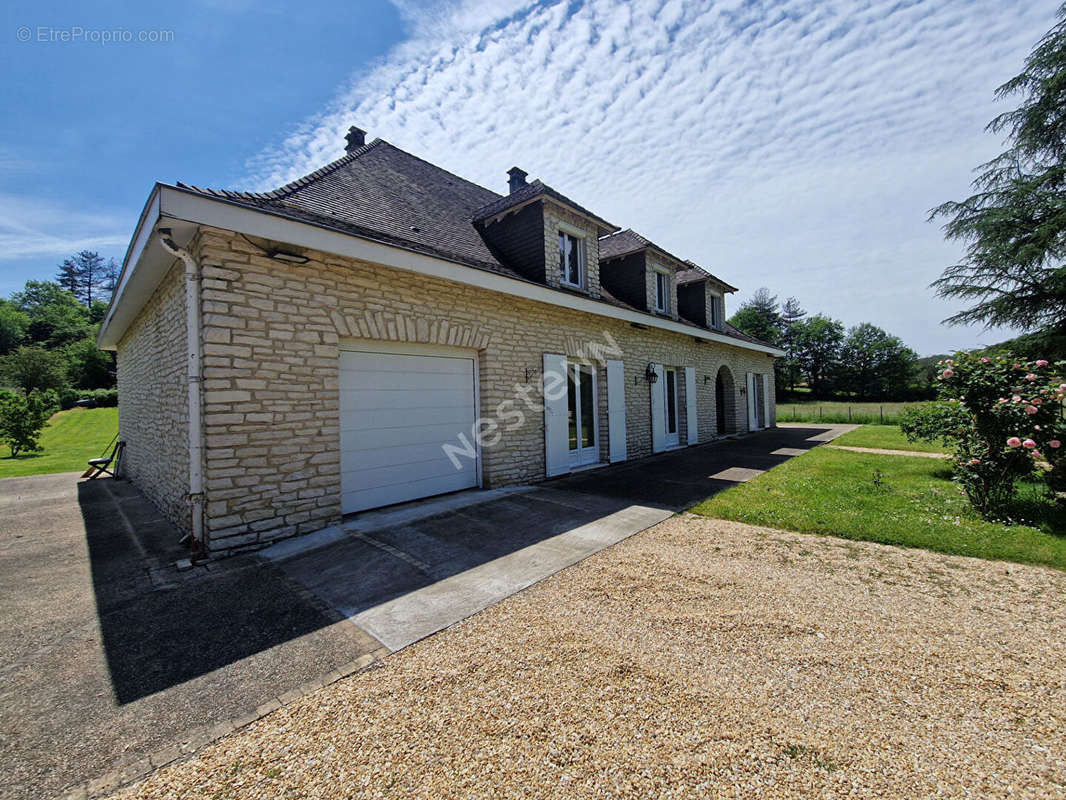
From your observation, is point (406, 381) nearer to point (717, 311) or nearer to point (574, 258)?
point (574, 258)

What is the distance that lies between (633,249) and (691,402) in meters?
4.74

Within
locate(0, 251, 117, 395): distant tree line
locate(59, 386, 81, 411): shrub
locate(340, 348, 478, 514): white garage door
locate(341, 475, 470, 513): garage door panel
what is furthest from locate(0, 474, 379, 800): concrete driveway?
locate(59, 386, 81, 411): shrub

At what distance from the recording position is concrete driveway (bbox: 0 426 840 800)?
1.91m

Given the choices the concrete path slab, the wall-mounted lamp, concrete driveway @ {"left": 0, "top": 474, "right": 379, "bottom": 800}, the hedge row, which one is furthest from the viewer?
the hedge row

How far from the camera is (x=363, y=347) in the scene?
520 cm

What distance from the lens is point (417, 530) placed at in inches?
182

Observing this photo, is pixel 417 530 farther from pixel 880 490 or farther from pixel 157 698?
pixel 880 490

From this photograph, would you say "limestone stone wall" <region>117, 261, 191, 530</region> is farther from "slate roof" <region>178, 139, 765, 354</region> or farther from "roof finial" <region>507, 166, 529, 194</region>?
"roof finial" <region>507, 166, 529, 194</region>

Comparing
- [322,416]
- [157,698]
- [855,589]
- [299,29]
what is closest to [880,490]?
[855,589]

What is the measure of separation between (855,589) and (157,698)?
178 inches

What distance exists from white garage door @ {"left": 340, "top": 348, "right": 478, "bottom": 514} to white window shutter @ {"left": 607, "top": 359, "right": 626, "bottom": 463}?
11.4ft

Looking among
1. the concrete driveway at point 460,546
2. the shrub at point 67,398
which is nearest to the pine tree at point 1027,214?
the concrete driveway at point 460,546

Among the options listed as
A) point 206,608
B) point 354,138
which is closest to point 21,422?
point 354,138

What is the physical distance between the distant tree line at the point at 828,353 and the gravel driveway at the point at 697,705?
51.8 meters
